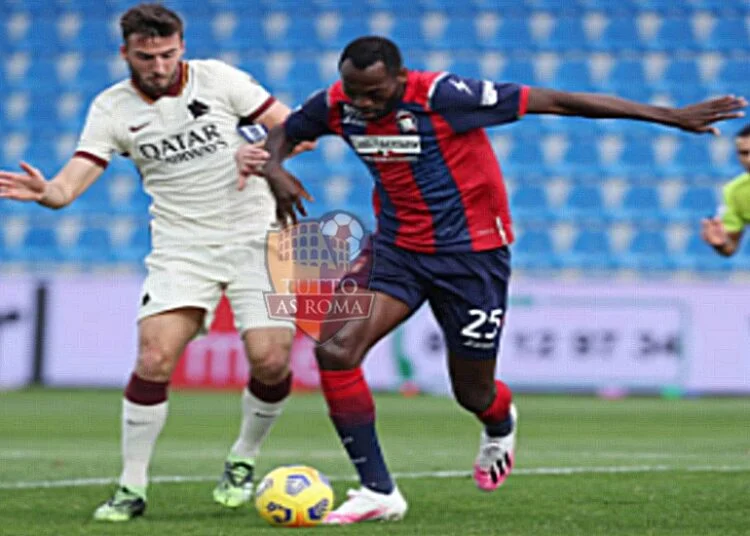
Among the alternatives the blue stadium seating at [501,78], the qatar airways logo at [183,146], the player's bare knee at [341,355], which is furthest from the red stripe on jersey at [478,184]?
the blue stadium seating at [501,78]

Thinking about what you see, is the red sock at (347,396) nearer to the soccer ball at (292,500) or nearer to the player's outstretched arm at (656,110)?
the soccer ball at (292,500)

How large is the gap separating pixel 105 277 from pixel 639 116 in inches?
448

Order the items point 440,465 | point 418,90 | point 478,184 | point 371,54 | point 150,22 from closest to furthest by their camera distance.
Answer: point 371,54
point 418,90
point 478,184
point 150,22
point 440,465

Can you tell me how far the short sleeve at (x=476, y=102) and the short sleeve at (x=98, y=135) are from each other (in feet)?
5.05

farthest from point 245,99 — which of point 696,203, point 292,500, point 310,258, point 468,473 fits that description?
point 696,203

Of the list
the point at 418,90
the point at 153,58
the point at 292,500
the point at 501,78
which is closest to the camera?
the point at 292,500

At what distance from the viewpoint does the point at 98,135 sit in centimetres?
660

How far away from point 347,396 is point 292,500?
0.46m

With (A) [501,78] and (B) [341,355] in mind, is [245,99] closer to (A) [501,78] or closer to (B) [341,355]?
(B) [341,355]

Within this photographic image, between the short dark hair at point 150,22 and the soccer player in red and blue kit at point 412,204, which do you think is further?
the short dark hair at point 150,22

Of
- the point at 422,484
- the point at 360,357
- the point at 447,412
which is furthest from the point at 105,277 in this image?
the point at 360,357

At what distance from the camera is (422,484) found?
722 centimetres

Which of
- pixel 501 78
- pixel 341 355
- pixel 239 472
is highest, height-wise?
pixel 501 78

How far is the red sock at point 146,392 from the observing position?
6328mm
